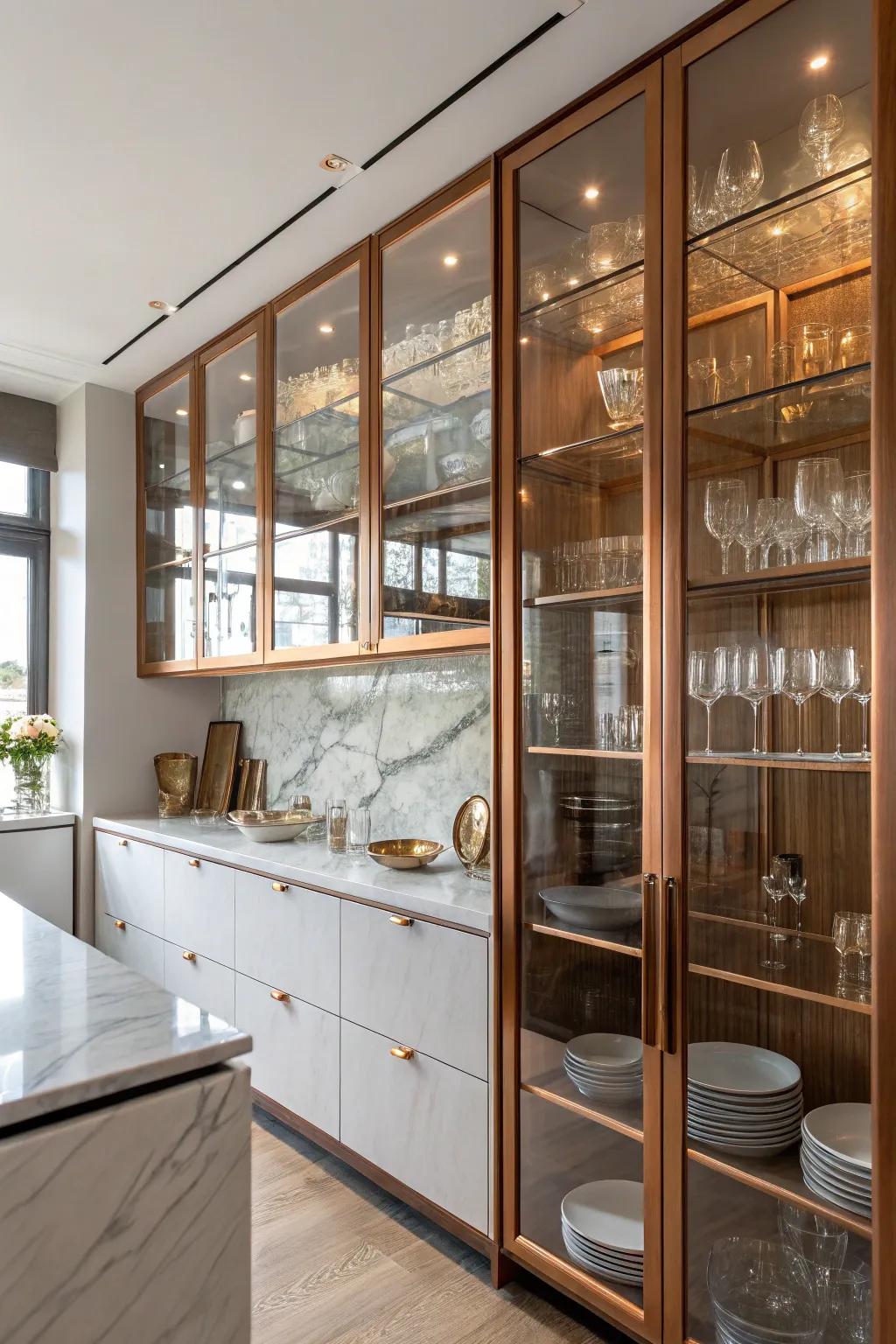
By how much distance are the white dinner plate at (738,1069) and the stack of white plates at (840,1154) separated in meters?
0.07

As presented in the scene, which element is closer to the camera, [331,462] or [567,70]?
[567,70]

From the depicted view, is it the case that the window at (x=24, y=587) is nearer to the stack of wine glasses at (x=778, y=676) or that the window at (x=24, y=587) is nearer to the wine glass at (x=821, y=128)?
the stack of wine glasses at (x=778, y=676)

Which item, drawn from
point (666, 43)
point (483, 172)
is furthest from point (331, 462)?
point (666, 43)

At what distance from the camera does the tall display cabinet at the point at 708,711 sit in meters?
1.54

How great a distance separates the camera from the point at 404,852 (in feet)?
9.26

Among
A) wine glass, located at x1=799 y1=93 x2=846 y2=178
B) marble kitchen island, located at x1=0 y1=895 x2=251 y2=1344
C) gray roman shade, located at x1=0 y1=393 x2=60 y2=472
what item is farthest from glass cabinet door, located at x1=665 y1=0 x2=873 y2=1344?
gray roman shade, located at x1=0 y1=393 x2=60 y2=472

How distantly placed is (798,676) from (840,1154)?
2.64 feet

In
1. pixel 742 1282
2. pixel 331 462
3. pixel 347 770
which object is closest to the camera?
pixel 742 1282

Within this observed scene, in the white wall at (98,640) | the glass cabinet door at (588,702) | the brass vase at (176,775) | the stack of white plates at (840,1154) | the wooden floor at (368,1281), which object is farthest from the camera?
the brass vase at (176,775)

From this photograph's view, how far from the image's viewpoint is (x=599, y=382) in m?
1.95

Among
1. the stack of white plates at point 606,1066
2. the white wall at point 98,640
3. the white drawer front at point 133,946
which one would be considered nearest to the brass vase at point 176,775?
the white wall at point 98,640

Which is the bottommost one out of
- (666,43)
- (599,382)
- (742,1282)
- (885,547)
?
(742,1282)

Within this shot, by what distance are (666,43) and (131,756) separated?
3.19m

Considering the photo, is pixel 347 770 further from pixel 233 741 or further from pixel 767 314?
pixel 767 314
